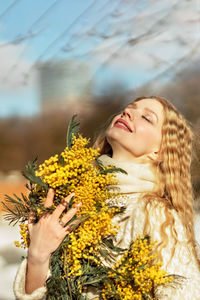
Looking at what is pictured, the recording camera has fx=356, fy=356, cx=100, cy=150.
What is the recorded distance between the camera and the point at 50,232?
72cm

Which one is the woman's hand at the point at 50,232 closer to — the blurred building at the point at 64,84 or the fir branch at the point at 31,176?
the fir branch at the point at 31,176

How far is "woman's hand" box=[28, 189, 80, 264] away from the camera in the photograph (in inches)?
28.4

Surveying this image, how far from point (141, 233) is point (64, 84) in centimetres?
75

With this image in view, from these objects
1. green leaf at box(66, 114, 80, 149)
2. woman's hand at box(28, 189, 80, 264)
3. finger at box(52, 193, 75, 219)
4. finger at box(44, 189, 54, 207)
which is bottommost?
woman's hand at box(28, 189, 80, 264)

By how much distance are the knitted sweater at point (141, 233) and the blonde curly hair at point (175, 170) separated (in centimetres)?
2

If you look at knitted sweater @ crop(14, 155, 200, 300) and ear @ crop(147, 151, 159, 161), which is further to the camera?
ear @ crop(147, 151, 159, 161)

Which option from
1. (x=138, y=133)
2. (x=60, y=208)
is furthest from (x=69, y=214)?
(x=138, y=133)

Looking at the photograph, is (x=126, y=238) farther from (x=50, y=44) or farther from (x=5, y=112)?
(x=50, y=44)

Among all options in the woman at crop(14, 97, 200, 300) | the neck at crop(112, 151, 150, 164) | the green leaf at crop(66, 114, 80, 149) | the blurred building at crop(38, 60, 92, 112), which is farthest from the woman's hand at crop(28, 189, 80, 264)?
the blurred building at crop(38, 60, 92, 112)

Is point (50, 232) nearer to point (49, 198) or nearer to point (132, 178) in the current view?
point (49, 198)

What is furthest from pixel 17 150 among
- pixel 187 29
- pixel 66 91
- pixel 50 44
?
pixel 187 29

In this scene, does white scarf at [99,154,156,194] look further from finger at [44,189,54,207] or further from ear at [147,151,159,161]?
finger at [44,189,54,207]

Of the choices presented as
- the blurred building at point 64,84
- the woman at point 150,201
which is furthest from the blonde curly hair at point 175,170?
the blurred building at point 64,84

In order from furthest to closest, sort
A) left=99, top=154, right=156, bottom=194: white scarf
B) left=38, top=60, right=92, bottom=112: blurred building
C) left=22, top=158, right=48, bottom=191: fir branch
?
left=38, top=60, right=92, bottom=112: blurred building → left=99, top=154, right=156, bottom=194: white scarf → left=22, top=158, right=48, bottom=191: fir branch
